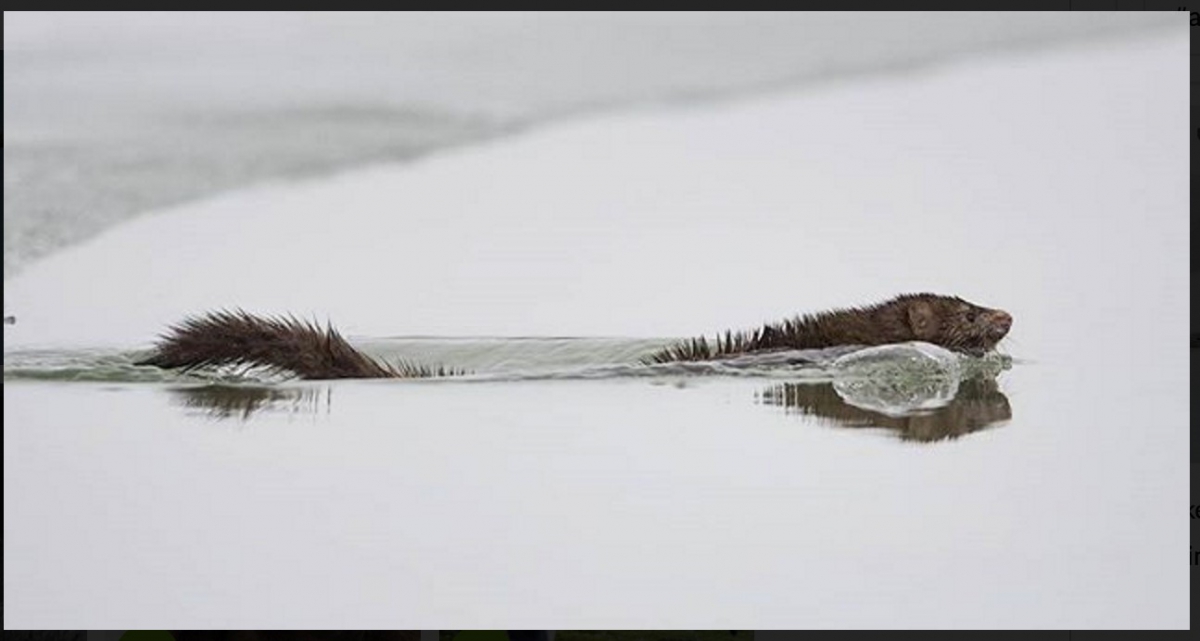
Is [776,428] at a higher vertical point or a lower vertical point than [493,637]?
higher

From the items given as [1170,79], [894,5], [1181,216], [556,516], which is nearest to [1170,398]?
[1181,216]

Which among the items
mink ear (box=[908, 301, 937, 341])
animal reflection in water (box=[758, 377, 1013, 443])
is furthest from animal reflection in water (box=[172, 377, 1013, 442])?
mink ear (box=[908, 301, 937, 341])

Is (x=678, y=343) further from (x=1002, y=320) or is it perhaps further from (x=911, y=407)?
(x=1002, y=320)

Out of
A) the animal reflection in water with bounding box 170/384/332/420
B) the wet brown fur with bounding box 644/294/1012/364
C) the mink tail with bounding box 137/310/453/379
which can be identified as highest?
the wet brown fur with bounding box 644/294/1012/364

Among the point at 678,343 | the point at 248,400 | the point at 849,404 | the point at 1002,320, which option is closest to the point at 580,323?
the point at 678,343

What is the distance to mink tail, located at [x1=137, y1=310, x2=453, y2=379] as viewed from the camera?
10.5 ft

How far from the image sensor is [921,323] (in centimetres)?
325

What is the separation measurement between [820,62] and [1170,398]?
909 mm

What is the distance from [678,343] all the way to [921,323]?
450 mm

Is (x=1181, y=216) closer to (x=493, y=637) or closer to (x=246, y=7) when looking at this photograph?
(x=493, y=637)

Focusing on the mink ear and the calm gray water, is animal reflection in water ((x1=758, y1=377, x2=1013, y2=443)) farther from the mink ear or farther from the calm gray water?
the mink ear

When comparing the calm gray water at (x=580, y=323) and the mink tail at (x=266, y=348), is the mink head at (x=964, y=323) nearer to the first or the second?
the calm gray water at (x=580, y=323)

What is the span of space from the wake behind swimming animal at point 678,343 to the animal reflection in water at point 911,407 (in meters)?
0.08

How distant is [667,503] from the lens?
3.25 metres
